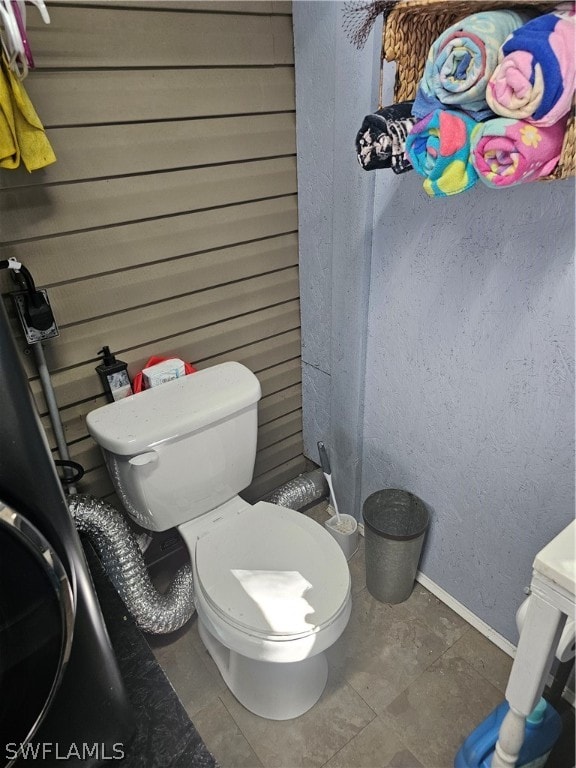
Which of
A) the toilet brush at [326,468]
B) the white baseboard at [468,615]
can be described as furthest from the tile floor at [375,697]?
the toilet brush at [326,468]

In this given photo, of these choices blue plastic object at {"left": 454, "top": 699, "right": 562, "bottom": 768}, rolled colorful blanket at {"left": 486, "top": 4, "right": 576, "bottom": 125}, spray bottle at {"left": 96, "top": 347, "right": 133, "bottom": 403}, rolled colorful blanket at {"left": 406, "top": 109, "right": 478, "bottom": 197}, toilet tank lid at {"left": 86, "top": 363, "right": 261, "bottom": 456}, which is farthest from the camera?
spray bottle at {"left": 96, "top": 347, "right": 133, "bottom": 403}

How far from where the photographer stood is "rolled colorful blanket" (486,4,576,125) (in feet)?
2.34

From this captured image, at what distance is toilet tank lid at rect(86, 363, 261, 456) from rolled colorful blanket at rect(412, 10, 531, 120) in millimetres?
813

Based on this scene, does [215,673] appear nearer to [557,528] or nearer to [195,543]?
[195,543]

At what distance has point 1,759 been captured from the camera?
29.5 inches

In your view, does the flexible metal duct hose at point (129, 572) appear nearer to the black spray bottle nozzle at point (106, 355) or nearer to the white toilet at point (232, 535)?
the white toilet at point (232, 535)

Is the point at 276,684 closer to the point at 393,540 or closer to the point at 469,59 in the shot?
the point at 393,540

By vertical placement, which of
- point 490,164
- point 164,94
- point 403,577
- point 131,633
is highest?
point 164,94

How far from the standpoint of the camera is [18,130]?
986mm

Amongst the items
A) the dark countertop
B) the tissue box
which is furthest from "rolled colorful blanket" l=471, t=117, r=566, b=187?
the dark countertop

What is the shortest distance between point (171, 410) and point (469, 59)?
3.10 feet

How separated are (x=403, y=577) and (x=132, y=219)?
1.28 meters

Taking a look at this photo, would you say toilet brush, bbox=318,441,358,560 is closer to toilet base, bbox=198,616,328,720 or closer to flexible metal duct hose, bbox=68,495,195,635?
toilet base, bbox=198,616,328,720

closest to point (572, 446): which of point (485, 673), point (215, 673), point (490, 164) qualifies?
point (490, 164)
